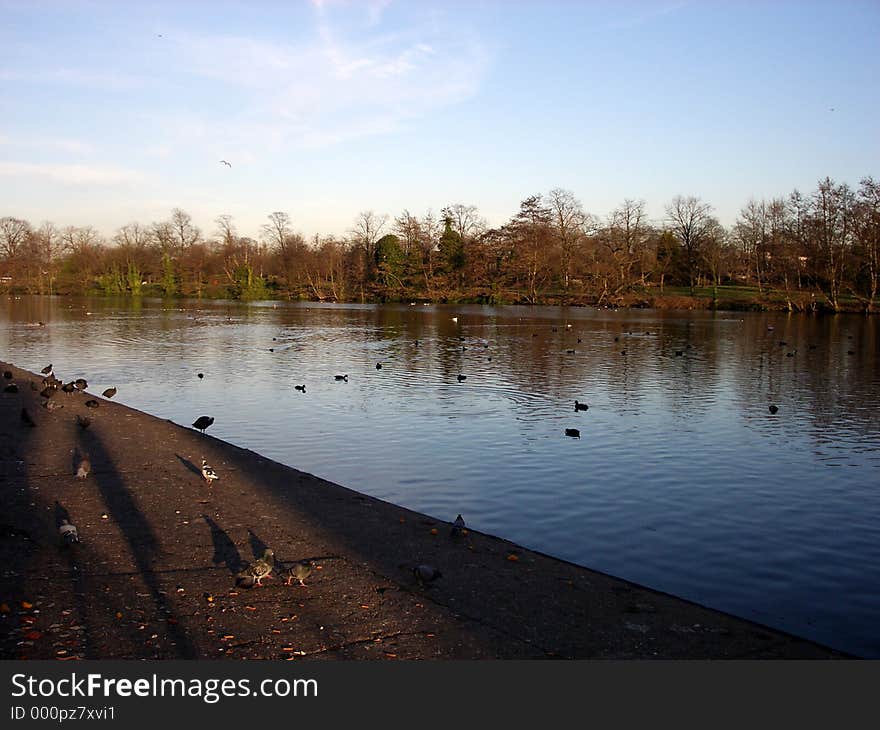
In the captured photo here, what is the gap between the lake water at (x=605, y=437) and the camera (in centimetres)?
960

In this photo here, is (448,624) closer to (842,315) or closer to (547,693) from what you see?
(547,693)

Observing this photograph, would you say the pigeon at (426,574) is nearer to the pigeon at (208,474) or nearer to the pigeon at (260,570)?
the pigeon at (260,570)

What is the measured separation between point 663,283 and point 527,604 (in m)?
90.8

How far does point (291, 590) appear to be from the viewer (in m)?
7.36

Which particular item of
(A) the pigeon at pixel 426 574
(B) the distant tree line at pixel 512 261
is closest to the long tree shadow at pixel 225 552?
(A) the pigeon at pixel 426 574

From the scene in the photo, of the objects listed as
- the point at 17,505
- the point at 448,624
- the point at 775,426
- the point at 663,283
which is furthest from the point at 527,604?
the point at 663,283

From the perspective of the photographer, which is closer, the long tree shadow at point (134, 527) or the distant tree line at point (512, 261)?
the long tree shadow at point (134, 527)

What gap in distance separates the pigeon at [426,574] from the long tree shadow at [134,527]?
7.93ft

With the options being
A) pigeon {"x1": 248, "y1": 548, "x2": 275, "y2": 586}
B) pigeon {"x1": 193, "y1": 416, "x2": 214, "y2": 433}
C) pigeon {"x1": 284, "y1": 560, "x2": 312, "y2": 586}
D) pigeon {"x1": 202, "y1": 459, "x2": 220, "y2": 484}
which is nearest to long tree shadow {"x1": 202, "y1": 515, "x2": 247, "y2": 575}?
pigeon {"x1": 248, "y1": 548, "x2": 275, "y2": 586}

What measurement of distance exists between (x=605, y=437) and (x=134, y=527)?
1104 cm

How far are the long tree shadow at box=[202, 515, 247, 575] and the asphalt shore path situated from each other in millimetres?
32

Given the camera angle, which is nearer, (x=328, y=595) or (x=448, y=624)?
(x=448, y=624)

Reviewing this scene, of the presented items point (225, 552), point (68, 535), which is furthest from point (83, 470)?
point (225, 552)

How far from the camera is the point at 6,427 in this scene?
1504 cm
